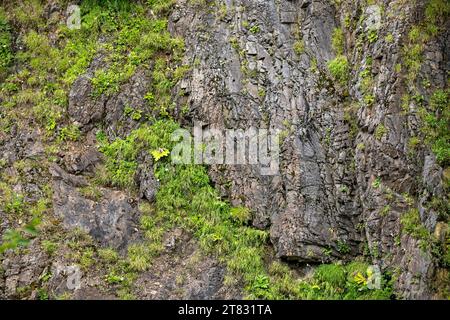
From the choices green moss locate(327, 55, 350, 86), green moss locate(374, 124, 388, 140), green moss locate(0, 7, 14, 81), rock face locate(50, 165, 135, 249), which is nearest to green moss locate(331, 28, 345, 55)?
green moss locate(327, 55, 350, 86)

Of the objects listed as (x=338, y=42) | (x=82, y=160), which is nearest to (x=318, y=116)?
(x=338, y=42)

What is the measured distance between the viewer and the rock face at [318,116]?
347 inches

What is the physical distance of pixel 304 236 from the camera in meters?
9.05

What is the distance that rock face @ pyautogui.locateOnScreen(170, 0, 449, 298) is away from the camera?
8.80m

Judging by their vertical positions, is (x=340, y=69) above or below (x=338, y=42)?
below

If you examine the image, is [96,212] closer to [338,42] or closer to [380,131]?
[380,131]

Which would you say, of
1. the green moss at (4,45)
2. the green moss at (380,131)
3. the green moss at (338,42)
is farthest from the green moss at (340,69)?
the green moss at (4,45)

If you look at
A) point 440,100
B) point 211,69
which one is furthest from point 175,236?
point 440,100

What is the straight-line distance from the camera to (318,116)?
10062 millimetres

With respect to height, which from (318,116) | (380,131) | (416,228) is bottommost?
(416,228)

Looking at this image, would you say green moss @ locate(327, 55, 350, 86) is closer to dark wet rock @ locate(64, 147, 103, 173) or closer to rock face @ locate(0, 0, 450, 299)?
rock face @ locate(0, 0, 450, 299)

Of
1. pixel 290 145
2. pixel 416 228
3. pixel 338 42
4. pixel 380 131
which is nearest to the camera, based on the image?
pixel 416 228

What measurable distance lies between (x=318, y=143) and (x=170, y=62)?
4.14m
